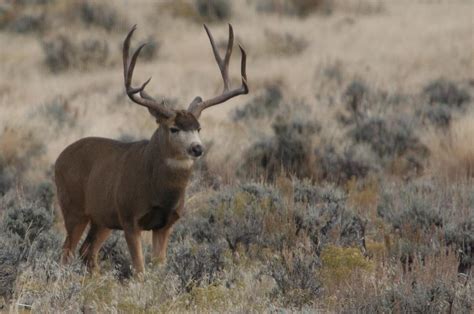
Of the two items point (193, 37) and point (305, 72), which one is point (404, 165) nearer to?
point (305, 72)

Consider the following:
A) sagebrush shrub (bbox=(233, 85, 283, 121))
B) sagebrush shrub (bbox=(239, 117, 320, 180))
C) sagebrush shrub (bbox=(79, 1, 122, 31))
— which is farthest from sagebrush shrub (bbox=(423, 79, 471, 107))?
sagebrush shrub (bbox=(79, 1, 122, 31))

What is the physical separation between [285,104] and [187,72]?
6218 millimetres

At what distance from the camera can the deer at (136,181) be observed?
Answer: 28.2ft

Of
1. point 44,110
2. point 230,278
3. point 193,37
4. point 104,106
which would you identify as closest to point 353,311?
point 230,278

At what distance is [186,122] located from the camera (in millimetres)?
8469

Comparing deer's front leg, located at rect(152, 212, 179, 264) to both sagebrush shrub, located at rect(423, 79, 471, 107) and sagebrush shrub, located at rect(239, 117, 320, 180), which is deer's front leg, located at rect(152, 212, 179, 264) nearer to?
sagebrush shrub, located at rect(239, 117, 320, 180)

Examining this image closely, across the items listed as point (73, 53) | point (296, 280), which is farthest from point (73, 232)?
point (73, 53)

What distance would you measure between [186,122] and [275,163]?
20.3 ft

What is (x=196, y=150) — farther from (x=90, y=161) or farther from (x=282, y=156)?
(x=282, y=156)

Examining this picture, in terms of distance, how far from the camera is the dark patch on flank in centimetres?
846

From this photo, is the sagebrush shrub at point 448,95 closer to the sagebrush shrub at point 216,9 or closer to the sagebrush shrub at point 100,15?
the sagebrush shrub at point 100,15

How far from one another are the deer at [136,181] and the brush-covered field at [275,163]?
0.85ft

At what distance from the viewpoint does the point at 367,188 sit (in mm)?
12914

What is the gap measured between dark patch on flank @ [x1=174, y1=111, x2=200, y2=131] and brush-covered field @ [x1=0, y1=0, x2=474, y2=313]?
2.94ft
